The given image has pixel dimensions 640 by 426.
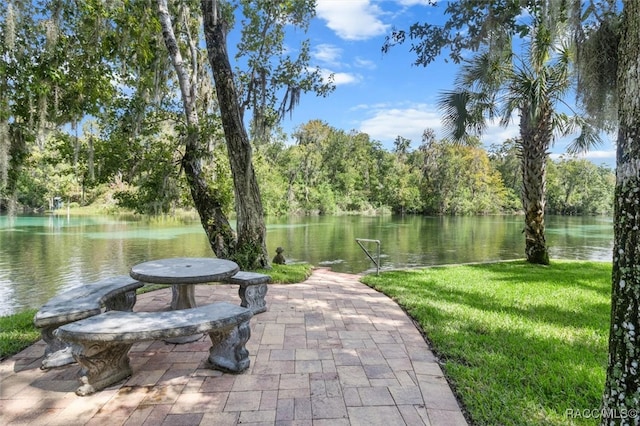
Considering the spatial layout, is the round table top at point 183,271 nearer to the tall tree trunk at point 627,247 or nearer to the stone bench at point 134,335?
the stone bench at point 134,335

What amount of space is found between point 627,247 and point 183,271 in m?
3.15

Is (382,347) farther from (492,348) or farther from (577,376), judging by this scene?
(577,376)

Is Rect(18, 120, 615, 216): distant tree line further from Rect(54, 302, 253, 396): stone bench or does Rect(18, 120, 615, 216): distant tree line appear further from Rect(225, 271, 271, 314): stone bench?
Rect(54, 302, 253, 396): stone bench

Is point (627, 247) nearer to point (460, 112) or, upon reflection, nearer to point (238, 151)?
point (238, 151)

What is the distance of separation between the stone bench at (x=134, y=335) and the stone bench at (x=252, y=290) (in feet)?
3.74

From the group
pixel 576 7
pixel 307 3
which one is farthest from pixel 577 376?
pixel 307 3

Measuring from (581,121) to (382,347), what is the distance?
28.6 ft

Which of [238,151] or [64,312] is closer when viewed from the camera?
[64,312]

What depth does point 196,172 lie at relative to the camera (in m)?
6.40

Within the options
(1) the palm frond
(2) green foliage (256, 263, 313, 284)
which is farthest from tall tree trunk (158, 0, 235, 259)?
(1) the palm frond

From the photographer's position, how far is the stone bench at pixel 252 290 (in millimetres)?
3812

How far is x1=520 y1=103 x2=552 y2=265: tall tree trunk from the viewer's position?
787 centimetres

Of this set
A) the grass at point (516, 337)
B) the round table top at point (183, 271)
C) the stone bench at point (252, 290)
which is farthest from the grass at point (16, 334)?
the grass at point (516, 337)

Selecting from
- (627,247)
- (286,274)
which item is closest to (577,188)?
(286,274)
